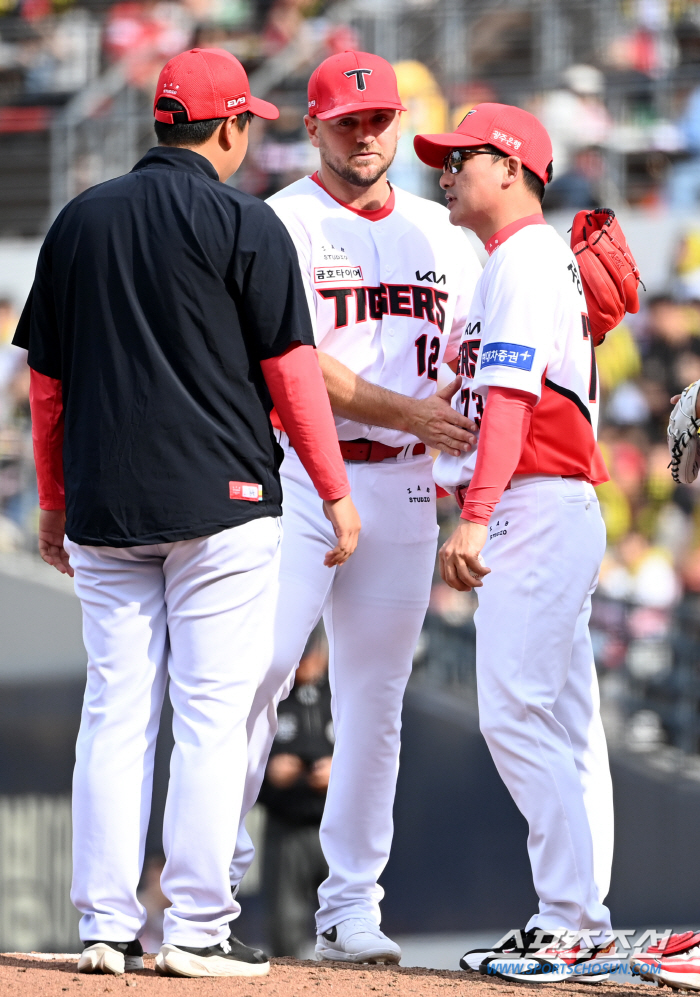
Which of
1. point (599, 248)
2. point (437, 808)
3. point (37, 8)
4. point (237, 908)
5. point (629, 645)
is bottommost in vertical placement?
point (437, 808)

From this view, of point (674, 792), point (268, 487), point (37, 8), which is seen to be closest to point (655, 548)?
point (674, 792)

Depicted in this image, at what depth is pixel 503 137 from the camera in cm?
316

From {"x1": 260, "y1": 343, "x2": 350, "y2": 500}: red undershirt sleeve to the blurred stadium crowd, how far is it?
4671mm

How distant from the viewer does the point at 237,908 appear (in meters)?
2.88

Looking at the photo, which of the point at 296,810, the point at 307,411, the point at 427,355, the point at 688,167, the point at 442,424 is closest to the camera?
the point at 307,411

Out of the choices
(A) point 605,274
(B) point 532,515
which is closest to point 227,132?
(A) point 605,274

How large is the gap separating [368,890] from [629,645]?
4402 mm

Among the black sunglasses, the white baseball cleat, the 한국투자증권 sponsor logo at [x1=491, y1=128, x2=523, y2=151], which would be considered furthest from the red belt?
the white baseball cleat

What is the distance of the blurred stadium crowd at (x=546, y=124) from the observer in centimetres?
790

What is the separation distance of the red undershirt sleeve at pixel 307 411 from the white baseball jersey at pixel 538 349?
1.21ft

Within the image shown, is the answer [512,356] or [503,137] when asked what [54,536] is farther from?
[503,137]

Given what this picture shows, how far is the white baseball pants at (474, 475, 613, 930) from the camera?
3.02 meters

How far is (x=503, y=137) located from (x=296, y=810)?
11.3ft

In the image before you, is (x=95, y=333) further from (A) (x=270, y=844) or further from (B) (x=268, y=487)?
(A) (x=270, y=844)
